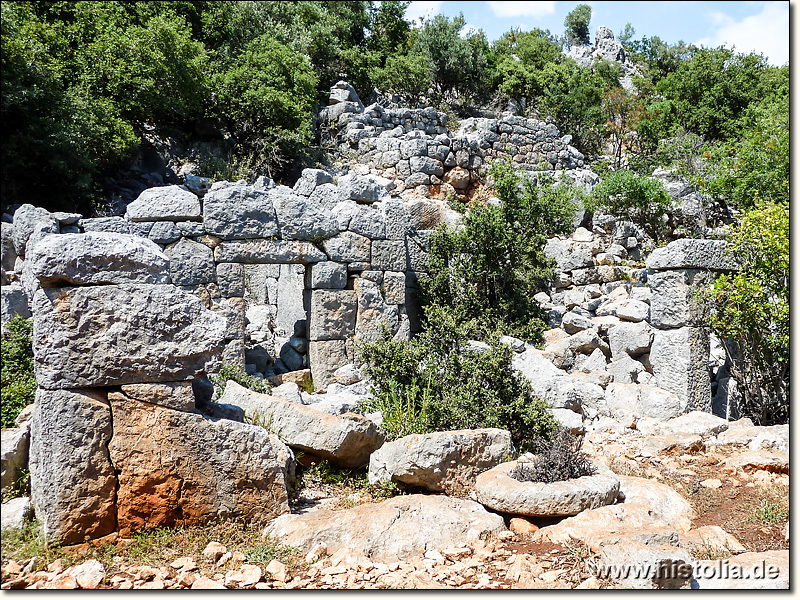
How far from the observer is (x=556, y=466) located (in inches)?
205

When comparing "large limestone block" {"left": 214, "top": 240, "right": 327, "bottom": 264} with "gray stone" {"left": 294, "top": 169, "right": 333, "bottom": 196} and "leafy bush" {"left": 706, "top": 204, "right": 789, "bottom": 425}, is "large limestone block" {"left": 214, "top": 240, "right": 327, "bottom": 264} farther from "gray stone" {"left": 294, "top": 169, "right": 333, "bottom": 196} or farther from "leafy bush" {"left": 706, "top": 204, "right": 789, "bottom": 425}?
"leafy bush" {"left": 706, "top": 204, "right": 789, "bottom": 425}

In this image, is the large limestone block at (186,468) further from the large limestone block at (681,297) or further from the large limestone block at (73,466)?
the large limestone block at (681,297)

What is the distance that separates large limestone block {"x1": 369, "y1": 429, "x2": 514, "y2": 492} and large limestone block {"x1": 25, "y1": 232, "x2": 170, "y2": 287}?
2.52 m

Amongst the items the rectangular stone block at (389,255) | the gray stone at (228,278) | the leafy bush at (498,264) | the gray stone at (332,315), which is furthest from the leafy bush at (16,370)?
the leafy bush at (498,264)

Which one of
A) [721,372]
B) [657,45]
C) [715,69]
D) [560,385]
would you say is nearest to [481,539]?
[560,385]

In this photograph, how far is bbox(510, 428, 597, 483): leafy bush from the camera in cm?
515

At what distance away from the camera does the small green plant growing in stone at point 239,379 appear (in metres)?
8.07

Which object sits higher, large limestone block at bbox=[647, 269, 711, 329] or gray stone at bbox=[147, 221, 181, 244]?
gray stone at bbox=[147, 221, 181, 244]

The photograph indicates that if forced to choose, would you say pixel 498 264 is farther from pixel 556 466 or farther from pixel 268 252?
pixel 556 466

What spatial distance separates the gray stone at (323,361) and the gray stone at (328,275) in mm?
855

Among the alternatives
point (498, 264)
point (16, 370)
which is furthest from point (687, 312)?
point (16, 370)

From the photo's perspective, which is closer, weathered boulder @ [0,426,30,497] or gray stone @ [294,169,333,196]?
weathered boulder @ [0,426,30,497]

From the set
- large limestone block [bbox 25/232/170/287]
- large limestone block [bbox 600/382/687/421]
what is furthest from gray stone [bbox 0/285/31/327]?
large limestone block [bbox 600/382/687/421]

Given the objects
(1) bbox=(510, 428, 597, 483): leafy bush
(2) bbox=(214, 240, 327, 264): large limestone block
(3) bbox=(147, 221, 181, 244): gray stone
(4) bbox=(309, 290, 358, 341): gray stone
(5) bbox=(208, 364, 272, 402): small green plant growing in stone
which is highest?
(3) bbox=(147, 221, 181, 244): gray stone
